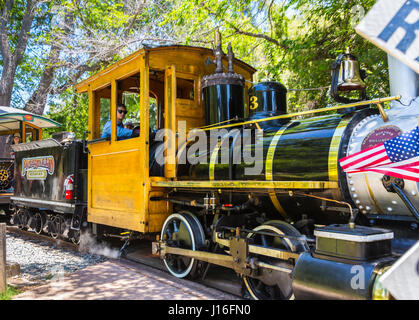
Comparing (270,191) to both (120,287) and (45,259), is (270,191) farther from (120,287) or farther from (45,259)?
(45,259)

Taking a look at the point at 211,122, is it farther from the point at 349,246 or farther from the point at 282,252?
the point at 349,246

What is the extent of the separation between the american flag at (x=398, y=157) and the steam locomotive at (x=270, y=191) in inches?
6.5

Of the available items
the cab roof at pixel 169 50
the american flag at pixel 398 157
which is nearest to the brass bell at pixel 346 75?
the american flag at pixel 398 157

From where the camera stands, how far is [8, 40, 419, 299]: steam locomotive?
2.64 meters

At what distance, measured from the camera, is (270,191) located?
3.45 metres

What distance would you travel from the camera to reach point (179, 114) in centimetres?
481

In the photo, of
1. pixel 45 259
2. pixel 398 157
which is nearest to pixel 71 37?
pixel 45 259

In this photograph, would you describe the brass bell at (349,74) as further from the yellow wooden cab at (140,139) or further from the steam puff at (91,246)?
the steam puff at (91,246)

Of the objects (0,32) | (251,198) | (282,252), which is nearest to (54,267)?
(251,198)

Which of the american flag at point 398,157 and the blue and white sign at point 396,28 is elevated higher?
the blue and white sign at point 396,28

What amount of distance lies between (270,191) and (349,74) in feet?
4.13

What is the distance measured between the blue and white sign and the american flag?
3.87ft

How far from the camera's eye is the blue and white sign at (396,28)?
1.46 metres
